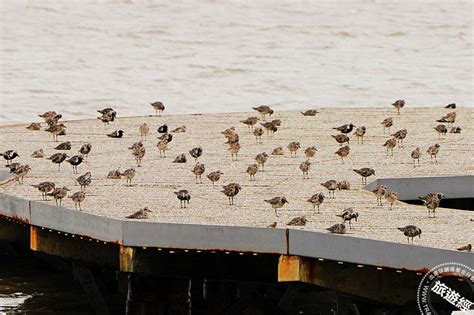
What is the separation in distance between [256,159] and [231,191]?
414 centimetres

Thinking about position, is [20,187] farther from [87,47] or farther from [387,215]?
[87,47]

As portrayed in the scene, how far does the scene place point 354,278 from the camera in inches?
911

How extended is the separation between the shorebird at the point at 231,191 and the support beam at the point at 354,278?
3.36 metres

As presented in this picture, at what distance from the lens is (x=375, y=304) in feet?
77.9

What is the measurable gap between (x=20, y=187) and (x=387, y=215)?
6.22 metres


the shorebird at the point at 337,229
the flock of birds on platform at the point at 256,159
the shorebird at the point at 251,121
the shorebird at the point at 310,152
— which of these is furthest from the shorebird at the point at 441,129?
the shorebird at the point at 337,229

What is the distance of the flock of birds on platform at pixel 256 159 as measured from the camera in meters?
25.9

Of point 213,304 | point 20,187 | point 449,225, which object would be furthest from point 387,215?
point 20,187

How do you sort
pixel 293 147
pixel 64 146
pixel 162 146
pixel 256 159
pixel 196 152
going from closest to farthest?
pixel 256 159
pixel 196 152
pixel 293 147
pixel 162 146
pixel 64 146

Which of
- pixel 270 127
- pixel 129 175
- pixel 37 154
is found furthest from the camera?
pixel 270 127

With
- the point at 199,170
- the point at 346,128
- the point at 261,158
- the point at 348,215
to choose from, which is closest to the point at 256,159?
the point at 261,158

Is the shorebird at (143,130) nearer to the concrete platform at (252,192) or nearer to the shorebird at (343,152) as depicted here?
the concrete platform at (252,192)

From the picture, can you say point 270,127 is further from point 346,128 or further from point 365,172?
point 365,172

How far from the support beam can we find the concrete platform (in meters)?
0.20
